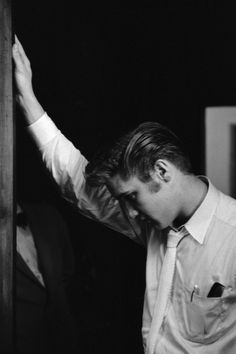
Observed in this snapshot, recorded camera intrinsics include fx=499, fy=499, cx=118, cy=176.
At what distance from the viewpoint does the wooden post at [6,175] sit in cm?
143

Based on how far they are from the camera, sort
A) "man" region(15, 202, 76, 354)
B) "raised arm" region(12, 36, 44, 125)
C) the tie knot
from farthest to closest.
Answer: "man" region(15, 202, 76, 354) < the tie knot < "raised arm" region(12, 36, 44, 125)

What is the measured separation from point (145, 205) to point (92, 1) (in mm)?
1920

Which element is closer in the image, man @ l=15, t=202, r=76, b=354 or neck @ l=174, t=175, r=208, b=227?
neck @ l=174, t=175, r=208, b=227

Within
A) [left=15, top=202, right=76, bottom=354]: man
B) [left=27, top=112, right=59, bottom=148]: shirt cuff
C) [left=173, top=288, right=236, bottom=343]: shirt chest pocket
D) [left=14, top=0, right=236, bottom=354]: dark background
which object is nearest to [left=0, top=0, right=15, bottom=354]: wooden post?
[left=27, top=112, right=59, bottom=148]: shirt cuff

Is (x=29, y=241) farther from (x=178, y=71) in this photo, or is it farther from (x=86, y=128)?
(x=178, y=71)

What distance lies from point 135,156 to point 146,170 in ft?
0.21

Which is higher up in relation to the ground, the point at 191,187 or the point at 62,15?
the point at 62,15

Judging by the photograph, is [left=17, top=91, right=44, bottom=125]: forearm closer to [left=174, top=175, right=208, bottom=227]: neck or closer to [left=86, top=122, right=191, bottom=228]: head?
[left=86, top=122, right=191, bottom=228]: head

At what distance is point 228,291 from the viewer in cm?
167

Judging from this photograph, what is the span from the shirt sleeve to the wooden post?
42 centimetres

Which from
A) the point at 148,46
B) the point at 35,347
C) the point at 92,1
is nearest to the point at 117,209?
the point at 35,347

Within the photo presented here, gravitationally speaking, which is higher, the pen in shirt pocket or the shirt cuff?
the shirt cuff

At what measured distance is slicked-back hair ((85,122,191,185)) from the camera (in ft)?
5.65

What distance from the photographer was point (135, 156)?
1.71m
